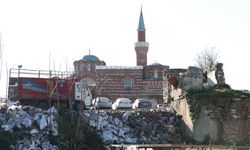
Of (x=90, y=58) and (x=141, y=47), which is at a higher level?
(x=141, y=47)

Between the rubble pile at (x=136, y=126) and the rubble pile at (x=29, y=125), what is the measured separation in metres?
2.97

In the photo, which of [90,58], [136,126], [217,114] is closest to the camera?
[217,114]

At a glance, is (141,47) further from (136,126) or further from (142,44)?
(136,126)

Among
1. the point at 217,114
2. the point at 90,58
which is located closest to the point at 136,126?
the point at 217,114

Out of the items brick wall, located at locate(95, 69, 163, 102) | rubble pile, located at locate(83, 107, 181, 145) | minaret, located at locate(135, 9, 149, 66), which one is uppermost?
minaret, located at locate(135, 9, 149, 66)

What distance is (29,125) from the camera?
30469 mm

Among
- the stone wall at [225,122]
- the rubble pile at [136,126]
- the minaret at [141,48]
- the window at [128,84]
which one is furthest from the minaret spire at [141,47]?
the stone wall at [225,122]

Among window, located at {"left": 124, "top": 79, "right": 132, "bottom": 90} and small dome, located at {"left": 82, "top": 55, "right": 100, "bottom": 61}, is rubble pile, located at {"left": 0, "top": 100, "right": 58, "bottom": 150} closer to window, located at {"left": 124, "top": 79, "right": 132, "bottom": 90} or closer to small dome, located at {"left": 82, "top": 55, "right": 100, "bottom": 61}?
window, located at {"left": 124, "top": 79, "right": 132, "bottom": 90}

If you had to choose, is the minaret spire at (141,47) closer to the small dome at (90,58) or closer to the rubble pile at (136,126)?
the small dome at (90,58)

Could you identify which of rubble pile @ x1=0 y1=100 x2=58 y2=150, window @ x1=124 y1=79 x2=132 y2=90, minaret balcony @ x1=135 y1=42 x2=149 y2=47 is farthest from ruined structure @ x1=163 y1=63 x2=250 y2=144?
minaret balcony @ x1=135 y1=42 x2=149 y2=47

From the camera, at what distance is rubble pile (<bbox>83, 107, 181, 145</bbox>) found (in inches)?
1309

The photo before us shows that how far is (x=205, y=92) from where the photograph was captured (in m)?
33.6

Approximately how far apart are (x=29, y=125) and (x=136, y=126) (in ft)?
24.7

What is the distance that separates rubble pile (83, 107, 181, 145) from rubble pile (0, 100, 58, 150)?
9.74ft
